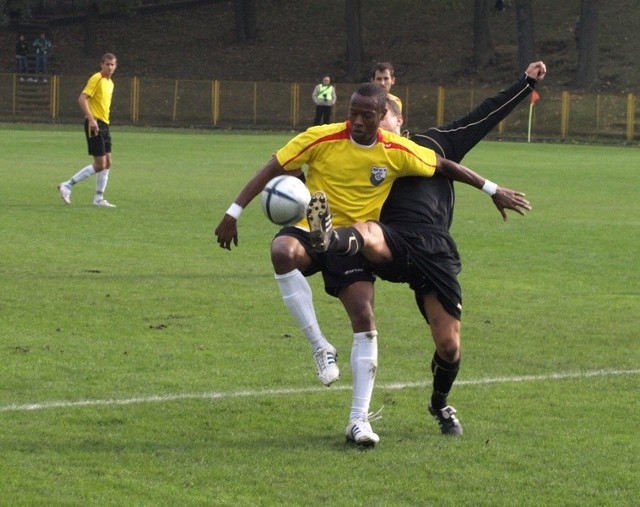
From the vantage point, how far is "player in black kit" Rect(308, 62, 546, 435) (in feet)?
22.6

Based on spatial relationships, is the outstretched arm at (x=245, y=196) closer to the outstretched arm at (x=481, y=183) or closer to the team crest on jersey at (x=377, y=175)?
the team crest on jersey at (x=377, y=175)

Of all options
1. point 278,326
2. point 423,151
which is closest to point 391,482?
point 423,151

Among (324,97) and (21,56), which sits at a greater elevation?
(21,56)

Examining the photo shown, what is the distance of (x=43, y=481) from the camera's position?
5.87m

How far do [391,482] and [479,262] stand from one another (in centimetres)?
846

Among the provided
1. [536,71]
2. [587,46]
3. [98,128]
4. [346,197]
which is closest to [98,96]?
[98,128]

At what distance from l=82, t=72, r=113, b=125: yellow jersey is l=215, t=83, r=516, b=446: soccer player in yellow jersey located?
12.9 metres

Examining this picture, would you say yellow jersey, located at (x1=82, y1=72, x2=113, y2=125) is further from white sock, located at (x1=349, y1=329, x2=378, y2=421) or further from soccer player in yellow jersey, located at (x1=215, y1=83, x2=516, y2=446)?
white sock, located at (x1=349, y1=329, x2=378, y2=421)

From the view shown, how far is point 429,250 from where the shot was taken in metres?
7.07

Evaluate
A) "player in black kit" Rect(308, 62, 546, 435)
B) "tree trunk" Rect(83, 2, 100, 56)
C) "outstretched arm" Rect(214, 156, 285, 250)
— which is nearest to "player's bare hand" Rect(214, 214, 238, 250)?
"outstretched arm" Rect(214, 156, 285, 250)

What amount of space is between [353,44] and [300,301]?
175 ft

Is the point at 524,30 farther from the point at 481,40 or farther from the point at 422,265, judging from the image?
the point at 422,265

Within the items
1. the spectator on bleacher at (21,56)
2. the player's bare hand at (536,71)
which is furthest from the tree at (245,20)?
the player's bare hand at (536,71)

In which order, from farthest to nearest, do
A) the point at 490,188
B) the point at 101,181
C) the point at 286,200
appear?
1. the point at 101,181
2. the point at 490,188
3. the point at 286,200
